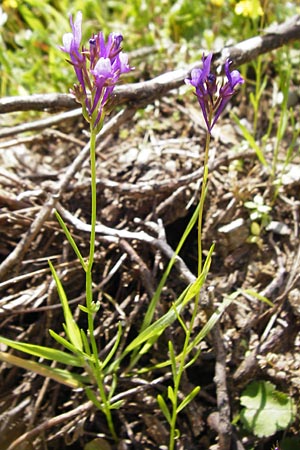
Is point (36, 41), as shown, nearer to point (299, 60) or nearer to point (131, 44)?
point (131, 44)

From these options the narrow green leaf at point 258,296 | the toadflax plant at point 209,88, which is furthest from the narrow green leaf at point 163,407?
the toadflax plant at point 209,88

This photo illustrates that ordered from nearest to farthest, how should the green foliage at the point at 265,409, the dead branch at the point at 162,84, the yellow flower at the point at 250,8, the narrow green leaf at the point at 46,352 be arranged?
the narrow green leaf at the point at 46,352
the green foliage at the point at 265,409
the dead branch at the point at 162,84
the yellow flower at the point at 250,8

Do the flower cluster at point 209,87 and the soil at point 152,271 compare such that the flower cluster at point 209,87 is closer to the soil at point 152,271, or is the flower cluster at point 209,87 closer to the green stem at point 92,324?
the green stem at point 92,324

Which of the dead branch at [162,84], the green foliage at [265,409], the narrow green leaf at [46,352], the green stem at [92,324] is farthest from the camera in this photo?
the dead branch at [162,84]

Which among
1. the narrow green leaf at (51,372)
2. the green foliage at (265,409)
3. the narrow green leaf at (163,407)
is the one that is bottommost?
the green foliage at (265,409)

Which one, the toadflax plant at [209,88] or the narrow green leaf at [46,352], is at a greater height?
the toadflax plant at [209,88]

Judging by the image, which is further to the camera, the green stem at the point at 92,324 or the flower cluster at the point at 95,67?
the green stem at the point at 92,324
